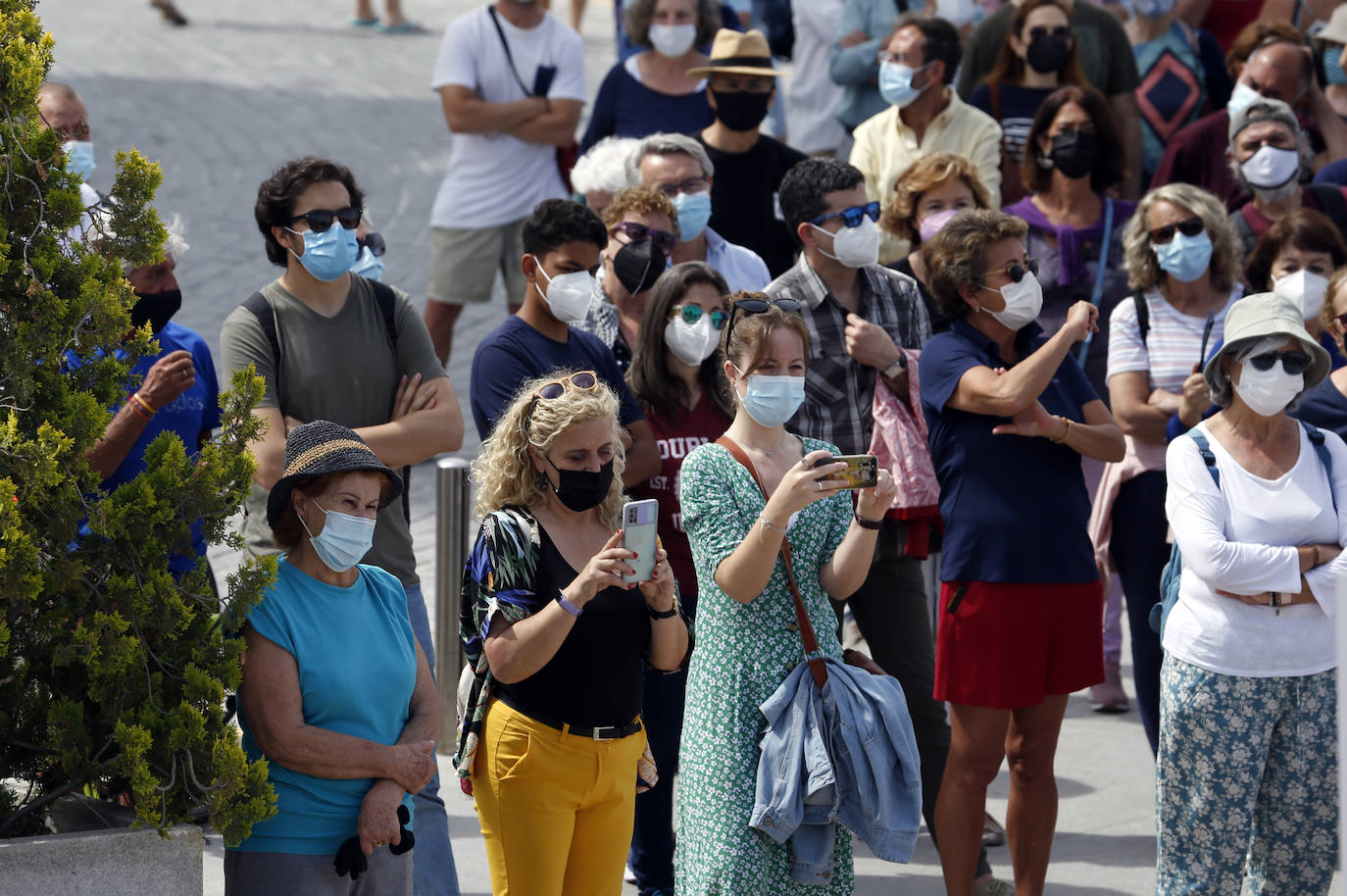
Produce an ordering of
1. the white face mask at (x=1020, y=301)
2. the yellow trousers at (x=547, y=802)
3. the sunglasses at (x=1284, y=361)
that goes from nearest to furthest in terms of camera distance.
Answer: the yellow trousers at (x=547, y=802) < the sunglasses at (x=1284, y=361) < the white face mask at (x=1020, y=301)

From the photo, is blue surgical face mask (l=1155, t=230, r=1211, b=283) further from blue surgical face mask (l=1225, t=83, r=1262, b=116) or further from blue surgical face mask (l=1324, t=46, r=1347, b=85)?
blue surgical face mask (l=1324, t=46, r=1347, b=85)

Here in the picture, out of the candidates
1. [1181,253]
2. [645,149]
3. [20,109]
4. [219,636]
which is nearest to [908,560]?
[1181,253]

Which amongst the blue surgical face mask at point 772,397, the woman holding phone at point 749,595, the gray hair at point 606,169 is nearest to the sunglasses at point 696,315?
the woman holding phone at point 749,595

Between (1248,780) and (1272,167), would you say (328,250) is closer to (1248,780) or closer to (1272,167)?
(1248,780)

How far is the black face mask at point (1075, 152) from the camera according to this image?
297 inches

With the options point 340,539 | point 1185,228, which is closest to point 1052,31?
point 1185,228

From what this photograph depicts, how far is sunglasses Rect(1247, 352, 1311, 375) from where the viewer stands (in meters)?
5.16

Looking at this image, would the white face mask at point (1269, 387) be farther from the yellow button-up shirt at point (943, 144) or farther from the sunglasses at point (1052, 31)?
the sunglasses at point (1052, 31)

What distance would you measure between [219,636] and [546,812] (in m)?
1.00

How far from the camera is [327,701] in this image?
414 centimetres

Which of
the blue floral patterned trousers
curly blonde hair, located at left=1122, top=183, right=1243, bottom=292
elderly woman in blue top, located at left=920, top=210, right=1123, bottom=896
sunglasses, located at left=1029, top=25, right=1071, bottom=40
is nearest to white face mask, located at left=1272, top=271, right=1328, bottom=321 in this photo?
curly blonde hair, located at left=1122, top=183, right=1243, bottom=292

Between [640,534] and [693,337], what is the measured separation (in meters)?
1.62

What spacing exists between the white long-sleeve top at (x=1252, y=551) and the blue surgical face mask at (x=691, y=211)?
2423 mm

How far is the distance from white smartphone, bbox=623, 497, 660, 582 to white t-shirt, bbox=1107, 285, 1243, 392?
2939 millimetres
